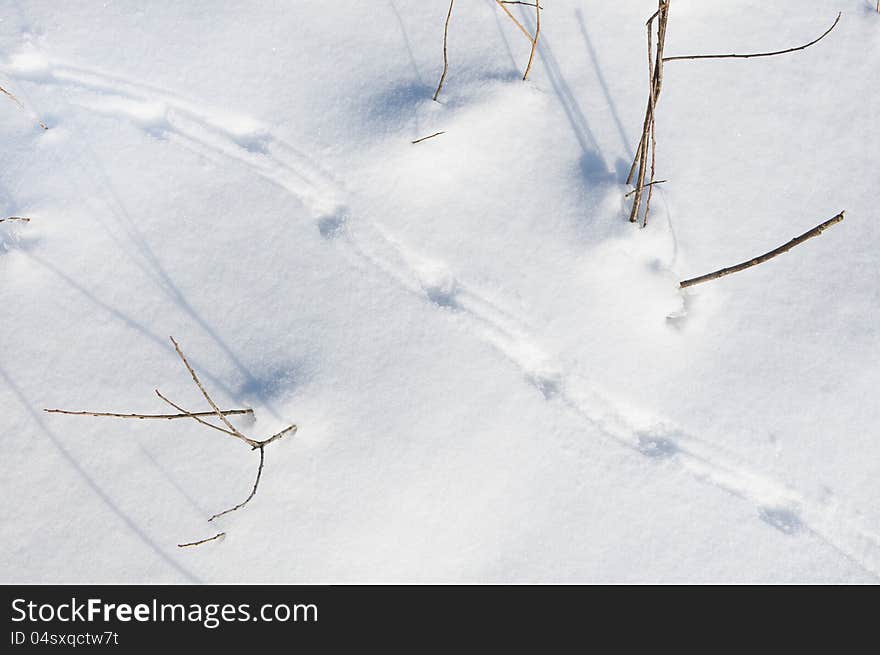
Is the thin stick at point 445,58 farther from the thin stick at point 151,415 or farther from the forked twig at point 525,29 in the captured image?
the thin stick at point 151,415

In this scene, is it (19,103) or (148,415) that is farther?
(19,103)

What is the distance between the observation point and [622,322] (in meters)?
1.41

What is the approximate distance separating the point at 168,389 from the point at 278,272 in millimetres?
354

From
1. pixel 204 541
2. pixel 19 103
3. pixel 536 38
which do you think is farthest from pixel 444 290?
pixel 19 103

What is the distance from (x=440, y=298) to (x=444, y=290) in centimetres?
2

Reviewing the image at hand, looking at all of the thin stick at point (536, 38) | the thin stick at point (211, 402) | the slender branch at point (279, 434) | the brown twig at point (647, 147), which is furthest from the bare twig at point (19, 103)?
the brown twig at point (647, 147)

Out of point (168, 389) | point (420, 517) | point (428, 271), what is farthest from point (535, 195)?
point (168, 389)

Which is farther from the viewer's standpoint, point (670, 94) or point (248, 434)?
point (670, 94)

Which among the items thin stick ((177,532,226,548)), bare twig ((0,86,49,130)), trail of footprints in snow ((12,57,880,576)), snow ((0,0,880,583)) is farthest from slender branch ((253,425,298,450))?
bare twig ((0,86,49,130))

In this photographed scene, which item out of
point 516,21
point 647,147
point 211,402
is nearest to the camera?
point 211,402

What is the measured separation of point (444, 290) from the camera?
1.44m

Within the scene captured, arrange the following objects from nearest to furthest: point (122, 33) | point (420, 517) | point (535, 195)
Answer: point (420, 517) < point (535, 195) < point (122, 33)

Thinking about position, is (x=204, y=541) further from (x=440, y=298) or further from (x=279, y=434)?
(x=440, y=298)

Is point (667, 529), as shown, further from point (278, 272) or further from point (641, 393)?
point (278, 272)
